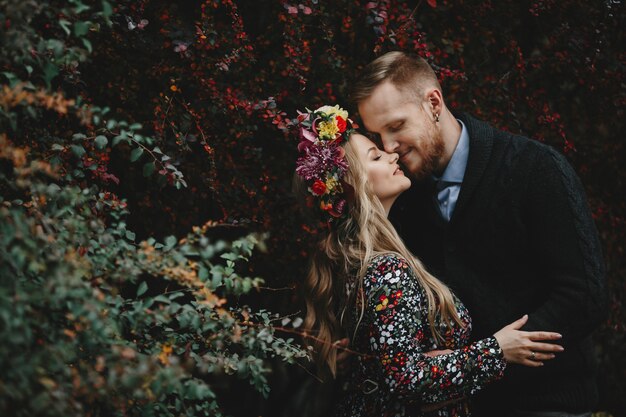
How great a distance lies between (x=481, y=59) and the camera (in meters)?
3.84

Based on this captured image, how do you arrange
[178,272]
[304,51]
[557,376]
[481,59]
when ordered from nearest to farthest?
[178,272], [557,376], [304,51], [481,59]

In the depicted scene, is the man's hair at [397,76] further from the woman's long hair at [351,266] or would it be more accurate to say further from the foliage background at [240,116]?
the woman's long hair at [351,266]

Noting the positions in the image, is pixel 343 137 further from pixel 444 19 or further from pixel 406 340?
pixel 444 19

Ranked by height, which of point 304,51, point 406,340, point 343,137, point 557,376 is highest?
point 304,51

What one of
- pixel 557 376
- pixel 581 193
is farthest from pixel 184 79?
pixel 557 376

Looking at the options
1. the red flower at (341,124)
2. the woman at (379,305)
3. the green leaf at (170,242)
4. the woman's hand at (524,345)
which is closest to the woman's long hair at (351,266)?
the woman at (379,305)

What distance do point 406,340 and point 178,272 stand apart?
3.54ft

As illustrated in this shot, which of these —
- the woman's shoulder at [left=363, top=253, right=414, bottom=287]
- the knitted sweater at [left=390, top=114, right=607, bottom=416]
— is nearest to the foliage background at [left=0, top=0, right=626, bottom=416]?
the woman's shoulder at [left=363, top=253, right=414, bottom=287]

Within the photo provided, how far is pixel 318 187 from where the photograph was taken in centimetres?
278

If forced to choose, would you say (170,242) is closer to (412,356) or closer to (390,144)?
(412,356)

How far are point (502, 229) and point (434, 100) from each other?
29.1 inches

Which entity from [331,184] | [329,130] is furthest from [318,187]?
[329,130]

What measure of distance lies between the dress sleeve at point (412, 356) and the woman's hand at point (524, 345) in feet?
0.15

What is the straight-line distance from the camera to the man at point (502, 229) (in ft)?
8.75
